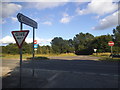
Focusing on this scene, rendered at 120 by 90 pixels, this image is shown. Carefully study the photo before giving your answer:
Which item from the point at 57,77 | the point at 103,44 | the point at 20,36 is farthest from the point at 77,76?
the point at 103,44

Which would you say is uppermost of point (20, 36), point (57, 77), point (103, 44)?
point (103, 44)

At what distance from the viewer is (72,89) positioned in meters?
4.91

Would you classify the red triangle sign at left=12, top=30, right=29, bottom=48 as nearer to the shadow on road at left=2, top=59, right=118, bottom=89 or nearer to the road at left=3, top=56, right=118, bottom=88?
the shadow on road at left=2, top=59, right=118, bottom=89

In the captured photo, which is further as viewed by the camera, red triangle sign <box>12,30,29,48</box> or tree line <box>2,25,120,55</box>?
tree line <box>2,25,120,55</box>

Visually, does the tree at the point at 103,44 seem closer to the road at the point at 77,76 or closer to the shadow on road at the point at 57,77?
the road at the point at 77,76

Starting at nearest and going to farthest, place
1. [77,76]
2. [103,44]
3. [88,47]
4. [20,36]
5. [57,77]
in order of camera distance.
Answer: [20,36] < [57,77] < [77,76] < [103,44] < [88,47]

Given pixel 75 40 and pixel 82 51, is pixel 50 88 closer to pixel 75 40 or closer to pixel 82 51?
pixel 82 51

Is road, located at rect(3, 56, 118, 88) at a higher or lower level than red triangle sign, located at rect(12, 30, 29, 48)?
lower

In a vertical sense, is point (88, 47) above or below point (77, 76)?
above

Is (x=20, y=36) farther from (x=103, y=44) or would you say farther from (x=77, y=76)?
(x=103, y=44)

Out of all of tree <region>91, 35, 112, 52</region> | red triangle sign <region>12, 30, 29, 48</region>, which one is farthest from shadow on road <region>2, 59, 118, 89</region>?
tree <region>91, 35, 112, 52</region>

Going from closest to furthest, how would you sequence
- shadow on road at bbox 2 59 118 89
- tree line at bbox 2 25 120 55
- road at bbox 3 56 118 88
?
1. shadow on road at bbox 2 59 118 89
2. road at bbox 3 56 118 88
3. tree line at bbox 2 25 120 55

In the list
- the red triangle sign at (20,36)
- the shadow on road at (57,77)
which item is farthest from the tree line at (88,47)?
the red triangle sign at (20,36)

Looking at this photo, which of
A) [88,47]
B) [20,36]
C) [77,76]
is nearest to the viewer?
A: [20,36]
